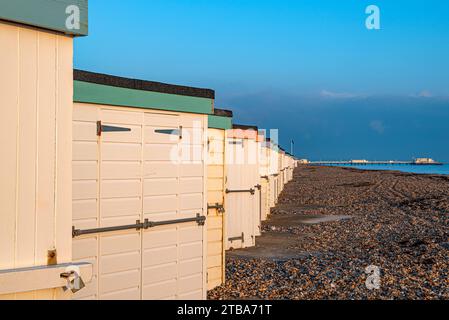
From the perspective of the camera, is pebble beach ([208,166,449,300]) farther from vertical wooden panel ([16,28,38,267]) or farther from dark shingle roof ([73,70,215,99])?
vertical wooden panel ([16,28,38,267])

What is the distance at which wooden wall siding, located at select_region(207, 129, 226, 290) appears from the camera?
923 cm

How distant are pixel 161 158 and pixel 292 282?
4.04 meters

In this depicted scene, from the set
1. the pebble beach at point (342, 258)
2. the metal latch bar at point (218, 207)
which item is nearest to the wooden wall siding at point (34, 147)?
the pebble beach at point (342, 258)

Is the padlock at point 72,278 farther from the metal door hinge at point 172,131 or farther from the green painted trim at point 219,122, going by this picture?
the green painted trim at point 219,122

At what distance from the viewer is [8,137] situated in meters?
3.61

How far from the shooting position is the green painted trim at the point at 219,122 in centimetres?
973

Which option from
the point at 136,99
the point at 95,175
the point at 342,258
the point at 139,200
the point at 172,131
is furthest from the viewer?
the point at 342,258

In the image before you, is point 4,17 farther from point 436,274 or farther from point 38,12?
point 436,274

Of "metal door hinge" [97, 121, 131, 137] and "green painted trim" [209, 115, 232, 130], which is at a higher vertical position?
"green painted trim" [209, 115, 232, 130]

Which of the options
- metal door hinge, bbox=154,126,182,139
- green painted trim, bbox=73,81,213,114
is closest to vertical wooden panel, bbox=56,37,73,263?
green painted trim, bbox=73,81,213,114

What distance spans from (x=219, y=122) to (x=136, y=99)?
344 cm

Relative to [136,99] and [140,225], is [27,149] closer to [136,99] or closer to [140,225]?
[136,99]

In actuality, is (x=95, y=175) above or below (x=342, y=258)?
above

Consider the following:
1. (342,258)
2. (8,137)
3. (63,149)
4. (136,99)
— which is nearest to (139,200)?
(136,99)
